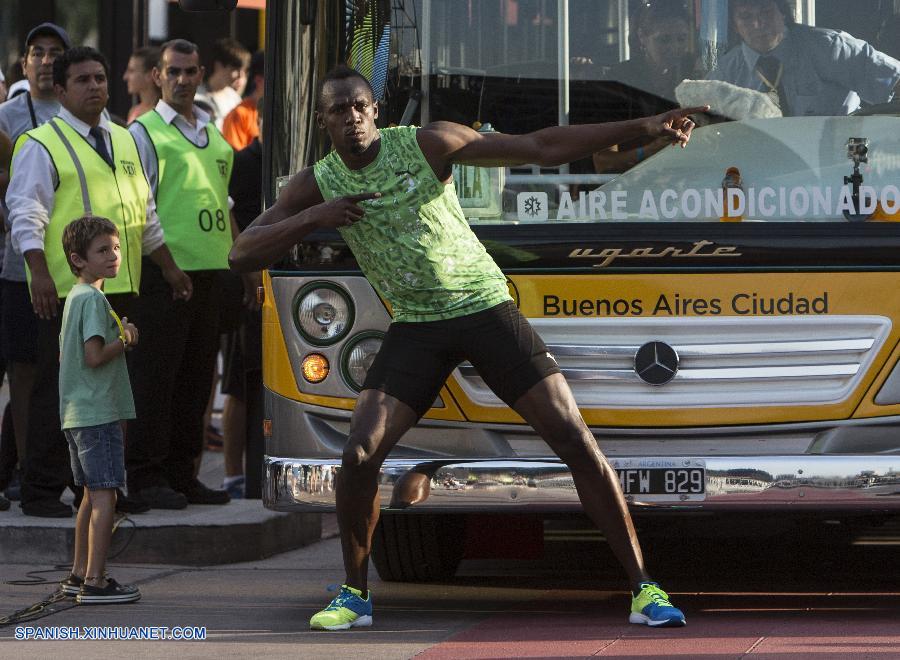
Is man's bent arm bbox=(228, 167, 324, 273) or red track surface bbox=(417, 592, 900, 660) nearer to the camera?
red track surface bbox=(417, 592, 900, 660)

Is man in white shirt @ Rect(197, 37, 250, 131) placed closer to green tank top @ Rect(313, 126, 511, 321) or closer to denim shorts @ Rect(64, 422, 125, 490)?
denim shorts @ Rect(64, 422, 125, 490)

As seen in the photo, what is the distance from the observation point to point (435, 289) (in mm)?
6219

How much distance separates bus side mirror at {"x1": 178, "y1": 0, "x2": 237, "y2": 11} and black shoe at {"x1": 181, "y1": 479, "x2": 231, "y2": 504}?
288cm

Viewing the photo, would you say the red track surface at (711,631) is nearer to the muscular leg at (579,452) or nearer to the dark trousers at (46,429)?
the muscular leg at (579,452)

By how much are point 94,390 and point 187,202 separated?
6.47 ft

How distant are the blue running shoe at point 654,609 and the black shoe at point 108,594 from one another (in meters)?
1.90

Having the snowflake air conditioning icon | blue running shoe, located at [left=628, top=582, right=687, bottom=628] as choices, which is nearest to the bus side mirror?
the snowflake air conditioning icon

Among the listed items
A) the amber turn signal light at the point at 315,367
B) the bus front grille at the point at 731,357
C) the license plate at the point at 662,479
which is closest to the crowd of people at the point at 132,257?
the amber turn signal light at the point at 315,367

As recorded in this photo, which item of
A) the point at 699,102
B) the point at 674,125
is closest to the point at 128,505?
the point at 699,102

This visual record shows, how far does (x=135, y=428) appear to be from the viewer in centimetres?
862

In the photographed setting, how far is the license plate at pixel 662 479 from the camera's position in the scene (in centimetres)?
637

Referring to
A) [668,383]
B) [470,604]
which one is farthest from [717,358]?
[470,604]

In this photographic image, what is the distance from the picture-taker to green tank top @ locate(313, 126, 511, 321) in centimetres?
620

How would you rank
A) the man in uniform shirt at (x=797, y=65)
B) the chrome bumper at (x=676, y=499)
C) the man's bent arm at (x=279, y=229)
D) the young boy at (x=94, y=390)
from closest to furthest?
the man's bent arm at (x=279, y=229) → the chrome bumper at (x=676, y=499) → the man in uniform shirt at (x=797, y=65) → the young boy at (x=94, y=390)
